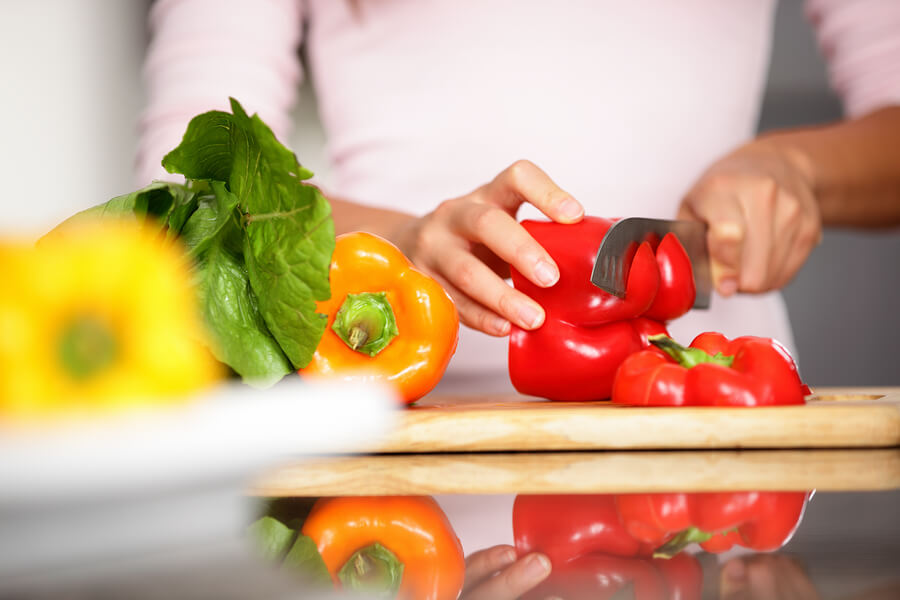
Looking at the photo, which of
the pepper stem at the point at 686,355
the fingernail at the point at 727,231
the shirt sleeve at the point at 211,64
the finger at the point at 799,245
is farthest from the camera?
the shirt sleeve at the point at 211,64

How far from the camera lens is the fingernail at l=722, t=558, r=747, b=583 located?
1.17 feet

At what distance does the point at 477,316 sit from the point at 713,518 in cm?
62

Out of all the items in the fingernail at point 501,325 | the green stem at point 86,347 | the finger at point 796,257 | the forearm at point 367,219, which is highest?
the green stem at point 86,347

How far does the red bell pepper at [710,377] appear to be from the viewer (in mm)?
785

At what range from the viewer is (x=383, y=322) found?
91 centimetres

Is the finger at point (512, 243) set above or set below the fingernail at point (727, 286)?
above

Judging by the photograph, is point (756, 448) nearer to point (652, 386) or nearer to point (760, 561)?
point (652, 386)

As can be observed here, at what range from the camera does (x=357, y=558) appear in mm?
413

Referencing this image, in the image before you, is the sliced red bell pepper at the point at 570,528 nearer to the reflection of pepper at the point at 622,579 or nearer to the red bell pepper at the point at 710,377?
the reflection of pepper at the point at 622,579

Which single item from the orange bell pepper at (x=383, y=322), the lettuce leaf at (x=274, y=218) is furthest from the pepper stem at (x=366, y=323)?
the lettuce leaf at (x=274, y=218)

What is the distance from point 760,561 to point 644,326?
2.26ft

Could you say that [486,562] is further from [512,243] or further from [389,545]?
[512,243]

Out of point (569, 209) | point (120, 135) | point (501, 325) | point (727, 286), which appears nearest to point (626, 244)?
point (569, 209)

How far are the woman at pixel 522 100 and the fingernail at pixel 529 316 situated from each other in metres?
0.43
